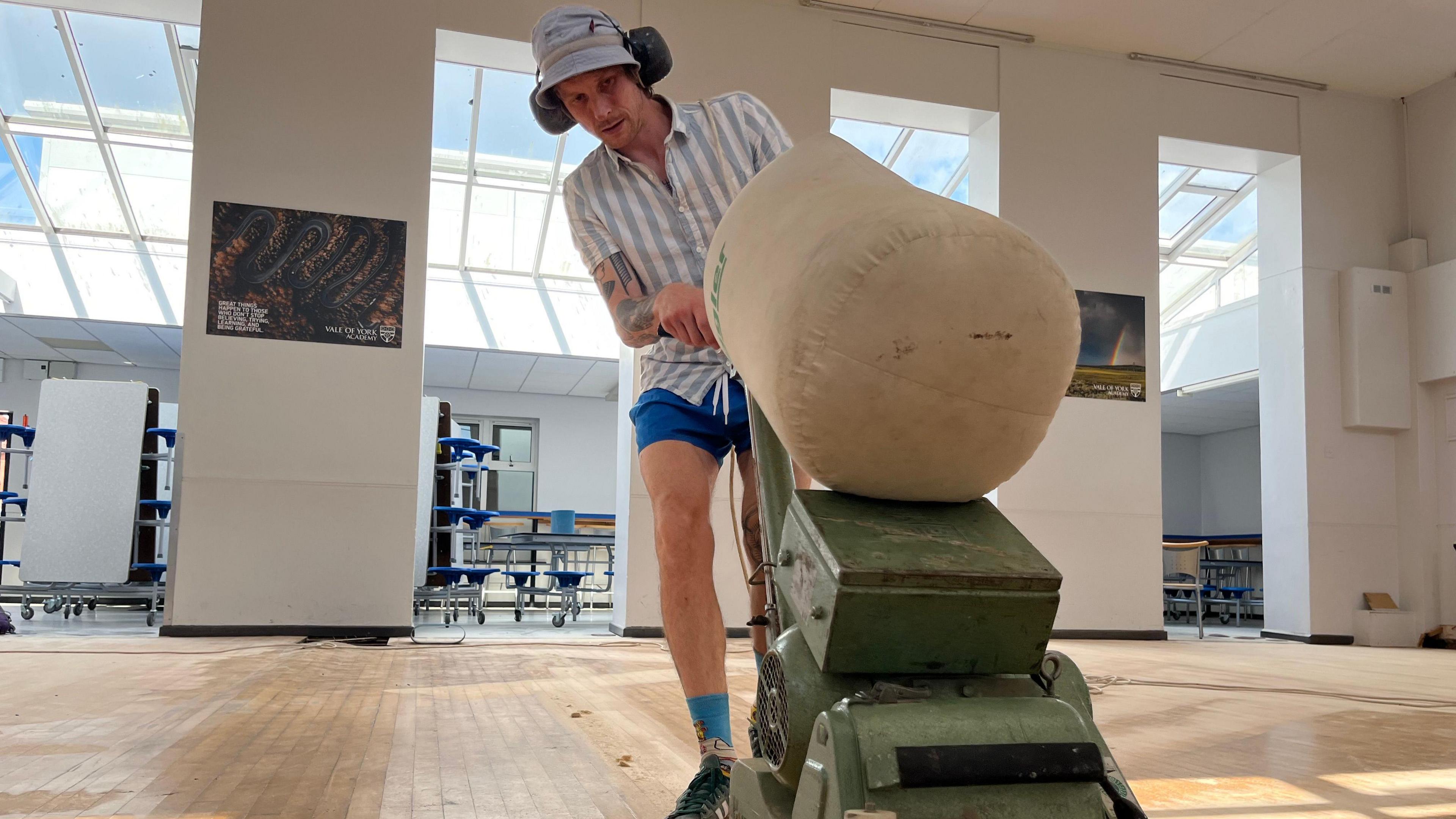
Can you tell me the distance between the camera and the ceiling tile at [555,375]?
1234cm

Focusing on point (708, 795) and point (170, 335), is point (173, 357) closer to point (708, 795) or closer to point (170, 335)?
point (170, 335)

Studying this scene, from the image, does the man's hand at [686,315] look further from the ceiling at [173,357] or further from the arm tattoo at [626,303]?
the ceiling at [173,357]

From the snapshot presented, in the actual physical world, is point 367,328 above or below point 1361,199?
below

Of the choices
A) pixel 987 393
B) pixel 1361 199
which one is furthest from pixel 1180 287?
pixel 987 393

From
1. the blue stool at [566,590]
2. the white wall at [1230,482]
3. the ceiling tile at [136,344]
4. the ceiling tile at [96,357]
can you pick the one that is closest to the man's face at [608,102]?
the blue stool at [566,590]

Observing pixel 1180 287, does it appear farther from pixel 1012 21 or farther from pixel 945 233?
pixel 945 233

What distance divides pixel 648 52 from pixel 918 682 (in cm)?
114

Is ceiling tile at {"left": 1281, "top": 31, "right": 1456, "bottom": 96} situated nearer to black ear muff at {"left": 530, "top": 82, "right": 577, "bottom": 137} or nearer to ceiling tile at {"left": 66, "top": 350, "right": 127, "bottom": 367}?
black ear muff at {"left": 530, "top": 82, "right": 577, "bottom": 137}

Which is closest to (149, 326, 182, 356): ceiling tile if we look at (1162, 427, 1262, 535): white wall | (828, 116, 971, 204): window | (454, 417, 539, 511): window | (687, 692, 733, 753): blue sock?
(454, 417, 539, 511): window

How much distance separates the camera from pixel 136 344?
11.8m

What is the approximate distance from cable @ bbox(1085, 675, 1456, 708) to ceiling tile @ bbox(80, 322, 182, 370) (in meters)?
9.72

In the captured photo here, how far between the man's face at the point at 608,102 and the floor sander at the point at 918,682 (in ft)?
2.78

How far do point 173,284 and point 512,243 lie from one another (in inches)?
137

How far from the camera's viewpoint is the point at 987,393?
34.4 inches
